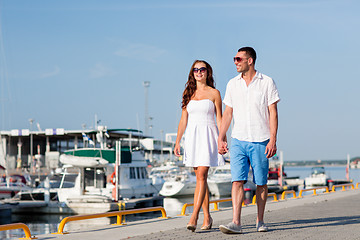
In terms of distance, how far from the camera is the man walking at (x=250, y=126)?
7.44 m

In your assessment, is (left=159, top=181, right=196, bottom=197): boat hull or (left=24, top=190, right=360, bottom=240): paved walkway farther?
(left=159, top=181, right=196, bottom=197): boat hull

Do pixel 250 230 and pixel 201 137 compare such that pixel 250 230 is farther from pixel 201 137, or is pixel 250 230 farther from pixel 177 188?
pixel 177 188

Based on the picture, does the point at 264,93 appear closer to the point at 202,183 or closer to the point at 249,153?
the point at 249,153

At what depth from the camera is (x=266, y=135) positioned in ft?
24.7

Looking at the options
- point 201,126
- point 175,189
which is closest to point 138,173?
point 175,189

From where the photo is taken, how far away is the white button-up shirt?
7.55m

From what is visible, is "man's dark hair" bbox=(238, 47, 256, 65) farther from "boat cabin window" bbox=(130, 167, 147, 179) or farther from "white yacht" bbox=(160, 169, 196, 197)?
"white yacht" bbox=(160, 169, 196, 197)

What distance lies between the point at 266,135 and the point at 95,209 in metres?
25.0

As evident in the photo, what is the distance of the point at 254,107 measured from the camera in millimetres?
7586

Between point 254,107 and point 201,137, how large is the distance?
2.84 feet

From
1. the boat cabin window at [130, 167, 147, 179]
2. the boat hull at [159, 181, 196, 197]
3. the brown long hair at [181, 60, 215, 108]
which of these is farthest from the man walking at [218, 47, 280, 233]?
the boat hull at [159, 181, 196, 197]

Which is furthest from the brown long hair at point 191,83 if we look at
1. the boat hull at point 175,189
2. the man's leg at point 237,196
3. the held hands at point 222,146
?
the boat hull at point 175,189

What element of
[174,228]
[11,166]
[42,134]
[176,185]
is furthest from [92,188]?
[11,166]

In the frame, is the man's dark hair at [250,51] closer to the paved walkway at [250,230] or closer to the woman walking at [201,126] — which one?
the woman walking at [201,126]
